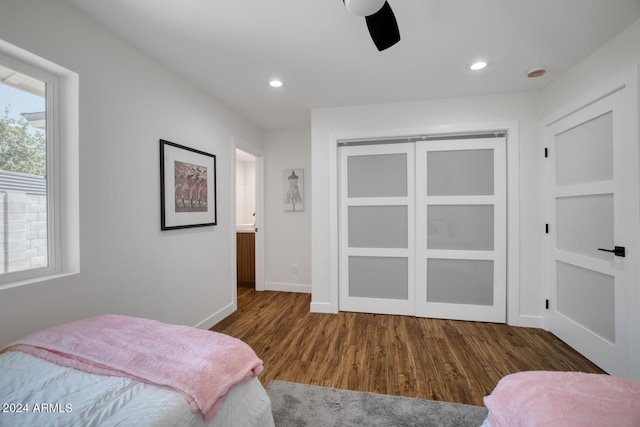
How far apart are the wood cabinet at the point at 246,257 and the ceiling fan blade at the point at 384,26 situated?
351 cm

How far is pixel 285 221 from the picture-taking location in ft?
13.6

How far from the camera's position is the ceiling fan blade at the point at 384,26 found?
131cm

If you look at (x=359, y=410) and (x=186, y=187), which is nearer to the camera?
(x=359, y=410)

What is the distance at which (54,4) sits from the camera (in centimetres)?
147

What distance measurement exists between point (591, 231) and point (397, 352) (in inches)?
74.4

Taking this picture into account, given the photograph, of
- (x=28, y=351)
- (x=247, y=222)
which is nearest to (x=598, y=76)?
(x=28, y=351)

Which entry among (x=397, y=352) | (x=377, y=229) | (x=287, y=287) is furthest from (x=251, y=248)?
(x=397, y=352)

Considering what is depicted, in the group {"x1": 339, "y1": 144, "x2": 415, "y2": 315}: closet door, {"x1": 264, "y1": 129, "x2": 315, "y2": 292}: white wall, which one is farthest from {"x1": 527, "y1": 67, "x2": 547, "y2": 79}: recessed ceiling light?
{"x1": 264, "y1": 129, "x2": 315, "y2": 292}: white wall

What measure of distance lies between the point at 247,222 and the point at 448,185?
381cm

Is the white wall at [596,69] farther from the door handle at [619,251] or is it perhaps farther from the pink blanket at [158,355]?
the pink blanket at [158,355]

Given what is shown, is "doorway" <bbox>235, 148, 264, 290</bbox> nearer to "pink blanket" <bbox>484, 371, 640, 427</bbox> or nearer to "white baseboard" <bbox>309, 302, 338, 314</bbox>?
"white baseboard" <bbox>309, 302, 338, 314</bbox>

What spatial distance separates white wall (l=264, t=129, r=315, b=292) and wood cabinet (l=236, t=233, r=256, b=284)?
11.0 inches

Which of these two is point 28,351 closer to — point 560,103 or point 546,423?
point 546,423

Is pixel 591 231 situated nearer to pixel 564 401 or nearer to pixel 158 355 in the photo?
pixel 564 401
